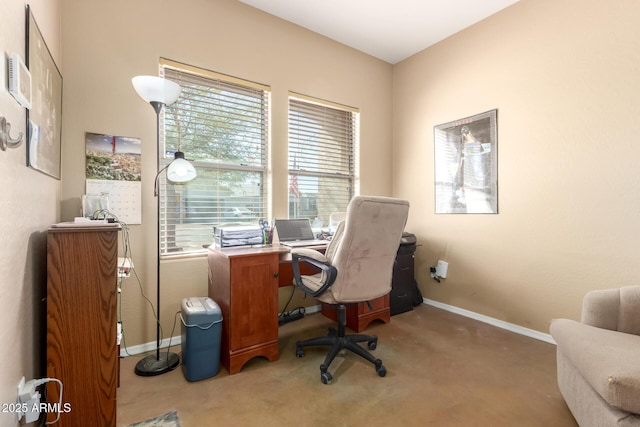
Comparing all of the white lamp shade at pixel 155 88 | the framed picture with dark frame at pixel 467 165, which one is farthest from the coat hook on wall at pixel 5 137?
the framed picture with dark frame at pixel 467 165

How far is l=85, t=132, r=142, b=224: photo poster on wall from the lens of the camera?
2008mm

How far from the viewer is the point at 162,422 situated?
1488 millimetres

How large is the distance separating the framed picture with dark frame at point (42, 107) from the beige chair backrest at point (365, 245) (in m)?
1.54

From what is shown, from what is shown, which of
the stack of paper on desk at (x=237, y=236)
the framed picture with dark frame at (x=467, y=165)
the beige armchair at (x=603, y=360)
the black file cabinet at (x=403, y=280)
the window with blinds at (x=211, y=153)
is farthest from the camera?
the black file cabinet at (x=403, y=280)

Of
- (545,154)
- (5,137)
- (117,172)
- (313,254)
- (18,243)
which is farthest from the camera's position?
(545,154)

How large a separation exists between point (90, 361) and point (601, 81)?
11.9 feet

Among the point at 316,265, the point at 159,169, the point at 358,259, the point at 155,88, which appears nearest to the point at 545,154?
the point at 358,259

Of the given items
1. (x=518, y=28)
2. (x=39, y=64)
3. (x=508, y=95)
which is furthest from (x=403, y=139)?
(x=39, y=64)

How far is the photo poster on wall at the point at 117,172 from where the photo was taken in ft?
6.59

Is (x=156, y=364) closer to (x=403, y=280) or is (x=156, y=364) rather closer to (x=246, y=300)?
(x=246, y=300)

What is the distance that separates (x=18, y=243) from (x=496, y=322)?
3.42 m

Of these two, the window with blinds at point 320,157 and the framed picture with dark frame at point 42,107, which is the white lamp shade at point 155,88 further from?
the window with blinds at point 320,157

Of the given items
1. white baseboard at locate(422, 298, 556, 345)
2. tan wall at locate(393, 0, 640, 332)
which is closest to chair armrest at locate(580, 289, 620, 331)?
tan wall at locate(393, 0, 640, 332)

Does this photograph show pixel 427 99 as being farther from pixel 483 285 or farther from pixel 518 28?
pixel 483 285
